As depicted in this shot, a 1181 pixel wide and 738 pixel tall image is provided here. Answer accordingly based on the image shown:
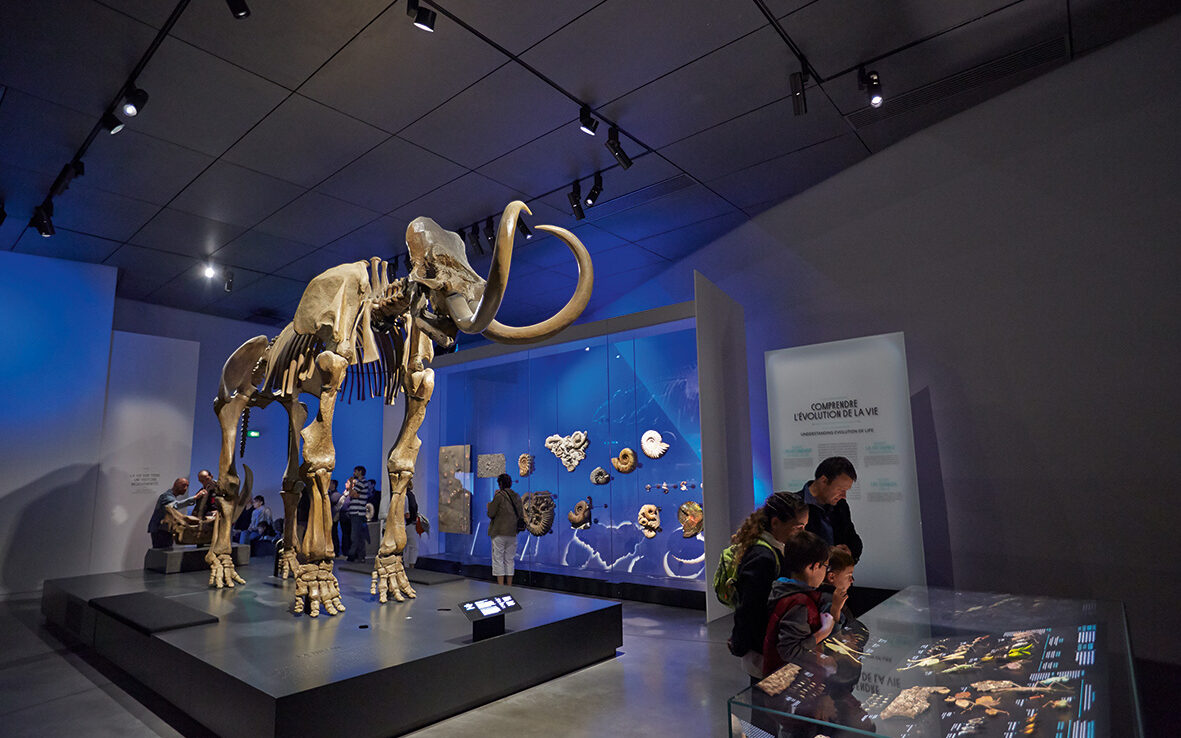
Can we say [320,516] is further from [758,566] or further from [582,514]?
[582,514]

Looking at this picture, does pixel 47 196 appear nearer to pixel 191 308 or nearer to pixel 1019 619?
A: pixel 191 308

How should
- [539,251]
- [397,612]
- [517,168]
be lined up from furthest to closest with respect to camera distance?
[539,251] < [517,168] < [397,612]

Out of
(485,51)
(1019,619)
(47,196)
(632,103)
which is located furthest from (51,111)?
(1019,619)

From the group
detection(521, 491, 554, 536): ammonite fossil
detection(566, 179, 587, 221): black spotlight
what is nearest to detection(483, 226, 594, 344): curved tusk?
detection(566, 179, 587, 221): black spotlight

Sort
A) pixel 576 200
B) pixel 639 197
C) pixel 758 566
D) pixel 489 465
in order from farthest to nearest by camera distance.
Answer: pixel 489 465 → pixel 639 197 → pixel 576 200 → pixel 758 566

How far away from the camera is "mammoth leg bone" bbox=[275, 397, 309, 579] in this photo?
552cm

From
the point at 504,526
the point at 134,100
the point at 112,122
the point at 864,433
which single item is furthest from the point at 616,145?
the point at 504,526

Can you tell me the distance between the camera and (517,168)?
624cm

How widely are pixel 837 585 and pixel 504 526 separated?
17.1 feet

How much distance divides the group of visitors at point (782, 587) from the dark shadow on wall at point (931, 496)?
350 cm

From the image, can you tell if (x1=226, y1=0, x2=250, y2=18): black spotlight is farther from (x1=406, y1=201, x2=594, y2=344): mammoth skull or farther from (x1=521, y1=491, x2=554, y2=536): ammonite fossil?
(x1=521, y1=491, x2=554, y2=536): ammonite fossil

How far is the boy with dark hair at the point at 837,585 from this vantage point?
263 cm

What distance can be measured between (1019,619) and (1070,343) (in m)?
3.45

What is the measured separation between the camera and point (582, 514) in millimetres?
7578
